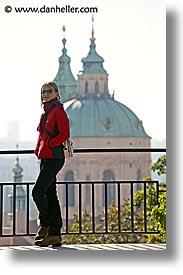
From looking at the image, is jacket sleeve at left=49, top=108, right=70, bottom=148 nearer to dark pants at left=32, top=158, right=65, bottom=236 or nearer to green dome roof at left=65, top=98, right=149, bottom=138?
dark pants at left=32, top=158, right=65, bottom=236

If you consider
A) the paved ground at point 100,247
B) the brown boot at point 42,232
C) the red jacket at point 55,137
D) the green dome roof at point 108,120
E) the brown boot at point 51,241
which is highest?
the green dome roof at point 108,120

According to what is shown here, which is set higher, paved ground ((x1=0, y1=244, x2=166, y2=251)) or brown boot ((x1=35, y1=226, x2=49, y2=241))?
brown boot ((x1=35, y1=226, x2=49, y2=241))

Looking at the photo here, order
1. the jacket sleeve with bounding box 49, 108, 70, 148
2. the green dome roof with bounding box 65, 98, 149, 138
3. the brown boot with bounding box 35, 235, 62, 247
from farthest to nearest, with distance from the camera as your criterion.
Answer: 1. the green dome roof with bounding box 65, 98, 149, 138
2. the brown boot with bounding box 35, 235, 62, 247
3. the jacket sleeve with bounding box 49, 108, 70, 148

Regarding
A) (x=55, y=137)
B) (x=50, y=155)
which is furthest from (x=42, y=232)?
(x=55, y=137)

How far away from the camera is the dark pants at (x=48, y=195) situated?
430cm

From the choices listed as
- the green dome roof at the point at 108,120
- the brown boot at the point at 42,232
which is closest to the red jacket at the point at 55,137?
the brown boot at the point at 42,232

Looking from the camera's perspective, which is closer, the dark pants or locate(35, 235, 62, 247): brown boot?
the dark pants

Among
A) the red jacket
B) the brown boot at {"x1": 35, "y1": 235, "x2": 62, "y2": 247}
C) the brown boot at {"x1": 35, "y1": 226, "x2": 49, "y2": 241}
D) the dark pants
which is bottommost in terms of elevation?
the brown boot at {"x1": 35, "y1": 235, "x2": 62, "y2": 247}

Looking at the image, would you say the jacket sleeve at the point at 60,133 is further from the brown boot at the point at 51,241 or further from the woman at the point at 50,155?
the brown boot at the point at 51,241

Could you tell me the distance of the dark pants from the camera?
14.1ft

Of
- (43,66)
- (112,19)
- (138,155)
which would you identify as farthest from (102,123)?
(112,19)

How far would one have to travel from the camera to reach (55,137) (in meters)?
4.27

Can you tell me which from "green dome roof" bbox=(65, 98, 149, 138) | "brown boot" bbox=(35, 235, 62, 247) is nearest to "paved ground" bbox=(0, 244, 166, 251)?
"brown boot" bbox=(35, 235, 62, 247)

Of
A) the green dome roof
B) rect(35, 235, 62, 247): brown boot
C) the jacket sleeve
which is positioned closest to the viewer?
the jacket sleeve
